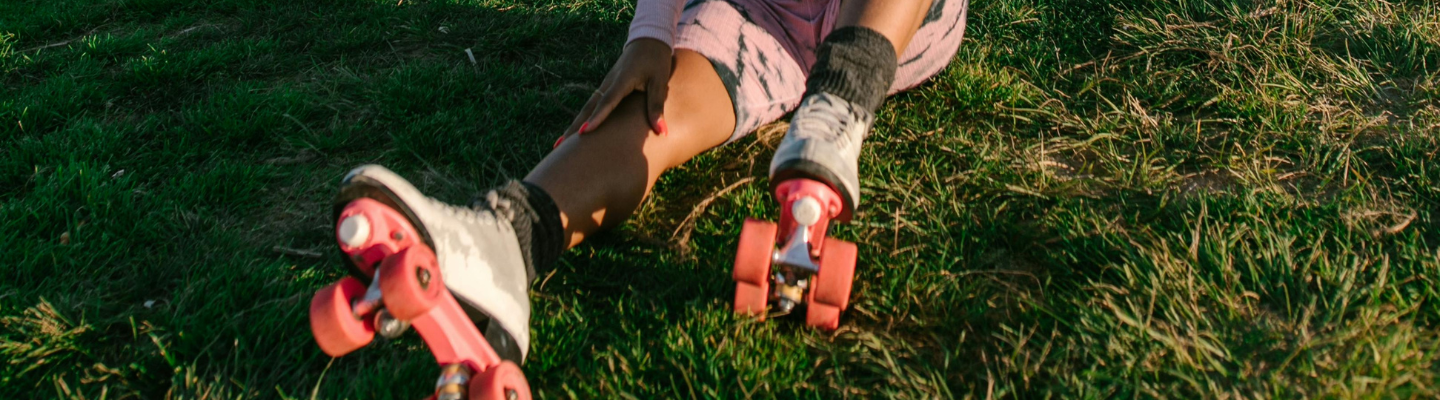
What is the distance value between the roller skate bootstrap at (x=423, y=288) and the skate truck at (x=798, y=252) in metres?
0.40

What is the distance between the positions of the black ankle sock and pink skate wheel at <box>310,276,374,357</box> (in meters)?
0.32

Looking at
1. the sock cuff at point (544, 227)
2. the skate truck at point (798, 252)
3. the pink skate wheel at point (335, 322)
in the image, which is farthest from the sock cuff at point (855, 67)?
the pink skate wheel at point (335, 322)

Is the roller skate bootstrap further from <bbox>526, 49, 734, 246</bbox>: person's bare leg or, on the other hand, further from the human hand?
the human hand

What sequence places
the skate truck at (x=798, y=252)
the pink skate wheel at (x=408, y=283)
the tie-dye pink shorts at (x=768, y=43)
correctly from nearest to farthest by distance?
the pink skate wheel at (x=408, y=283) → the skate truck at (x=798, y=252) → the tie-dye pink shorts at (x=768, y=43)

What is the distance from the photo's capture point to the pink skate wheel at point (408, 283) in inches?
50.3

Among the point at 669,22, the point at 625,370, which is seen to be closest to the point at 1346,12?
the point at 669,22

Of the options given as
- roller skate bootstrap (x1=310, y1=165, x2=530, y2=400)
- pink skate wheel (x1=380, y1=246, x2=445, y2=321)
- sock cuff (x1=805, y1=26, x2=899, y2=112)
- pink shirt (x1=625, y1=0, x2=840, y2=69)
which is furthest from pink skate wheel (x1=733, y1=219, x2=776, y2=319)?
pink shirt (x1=625, y1=0, x2=840, y2=69)

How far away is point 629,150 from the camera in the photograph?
1.82 meters

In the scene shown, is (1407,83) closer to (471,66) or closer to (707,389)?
(707,389)

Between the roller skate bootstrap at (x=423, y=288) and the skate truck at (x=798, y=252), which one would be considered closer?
the roller skate bootstrap at (x=423, y=288)

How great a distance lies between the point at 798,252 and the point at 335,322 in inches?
27.5

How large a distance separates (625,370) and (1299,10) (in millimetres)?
2198

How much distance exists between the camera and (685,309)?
1.71m

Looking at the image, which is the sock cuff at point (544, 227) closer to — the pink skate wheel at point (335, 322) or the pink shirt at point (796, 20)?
the pink skate wheel at point (335, 322)
